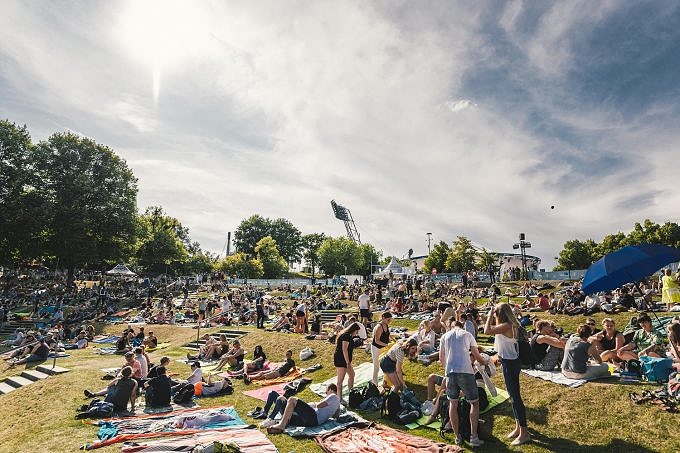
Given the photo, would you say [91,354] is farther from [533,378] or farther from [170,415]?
[533,378]

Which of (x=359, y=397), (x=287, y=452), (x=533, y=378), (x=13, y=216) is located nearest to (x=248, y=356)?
(x=359, y=397)

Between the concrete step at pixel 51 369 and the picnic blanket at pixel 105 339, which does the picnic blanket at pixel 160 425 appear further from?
the picnic blanket at pixel 105 339

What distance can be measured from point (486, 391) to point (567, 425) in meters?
1.77

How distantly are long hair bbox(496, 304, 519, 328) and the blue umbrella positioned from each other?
197 centimetres

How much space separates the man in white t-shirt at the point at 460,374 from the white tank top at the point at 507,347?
0.39 m

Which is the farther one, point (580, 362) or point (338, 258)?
point (338, 258)

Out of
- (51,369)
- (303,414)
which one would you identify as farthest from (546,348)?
(51,369)

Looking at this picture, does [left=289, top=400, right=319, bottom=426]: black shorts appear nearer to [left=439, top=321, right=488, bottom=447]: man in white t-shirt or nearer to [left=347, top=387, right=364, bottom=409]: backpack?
[left=347, top=387, right=364, bottom=409]: backpack

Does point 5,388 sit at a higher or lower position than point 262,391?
lower

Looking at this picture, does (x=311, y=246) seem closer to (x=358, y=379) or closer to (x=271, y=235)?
(x=271, y=235)

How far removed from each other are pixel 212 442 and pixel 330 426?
2297mm

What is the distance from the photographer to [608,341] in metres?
10.1

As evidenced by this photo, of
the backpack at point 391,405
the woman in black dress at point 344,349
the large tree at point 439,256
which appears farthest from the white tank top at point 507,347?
the large tree at point 439,256

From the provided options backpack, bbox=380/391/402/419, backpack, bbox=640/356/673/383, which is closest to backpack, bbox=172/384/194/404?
backpack, bbox=380/391/402/419
